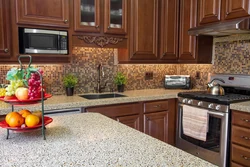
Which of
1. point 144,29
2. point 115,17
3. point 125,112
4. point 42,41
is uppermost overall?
point 115,17

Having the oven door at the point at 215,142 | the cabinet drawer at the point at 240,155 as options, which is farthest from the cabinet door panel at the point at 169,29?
the cabinet drawer at the point at 240,155

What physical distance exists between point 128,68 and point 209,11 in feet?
4.33

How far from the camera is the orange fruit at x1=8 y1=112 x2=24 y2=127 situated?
114 cm

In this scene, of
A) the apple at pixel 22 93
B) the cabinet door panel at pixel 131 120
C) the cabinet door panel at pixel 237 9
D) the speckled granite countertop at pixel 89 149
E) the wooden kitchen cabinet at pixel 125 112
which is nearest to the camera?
the speckled granite countertop at pixel 89 149

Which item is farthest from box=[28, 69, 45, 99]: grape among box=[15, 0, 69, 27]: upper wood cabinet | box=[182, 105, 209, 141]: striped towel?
box=[182, 105, 209, 141]: striped towel

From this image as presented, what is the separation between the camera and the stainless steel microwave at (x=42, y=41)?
7.72 feet

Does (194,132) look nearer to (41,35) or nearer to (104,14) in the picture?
(104,14)

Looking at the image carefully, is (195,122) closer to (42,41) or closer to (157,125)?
(157,125)

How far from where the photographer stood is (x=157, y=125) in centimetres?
298

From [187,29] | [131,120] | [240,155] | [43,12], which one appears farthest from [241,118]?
[43,12]

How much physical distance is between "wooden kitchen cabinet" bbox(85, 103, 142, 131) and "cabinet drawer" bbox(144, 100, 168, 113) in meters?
0.10

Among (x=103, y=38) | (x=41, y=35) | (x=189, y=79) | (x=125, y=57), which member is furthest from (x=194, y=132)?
(x=41, y=35)

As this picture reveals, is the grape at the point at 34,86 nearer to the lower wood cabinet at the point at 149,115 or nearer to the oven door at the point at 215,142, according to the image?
the lower wood cabinet at the point at 149,115

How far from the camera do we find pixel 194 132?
8.64 ft
